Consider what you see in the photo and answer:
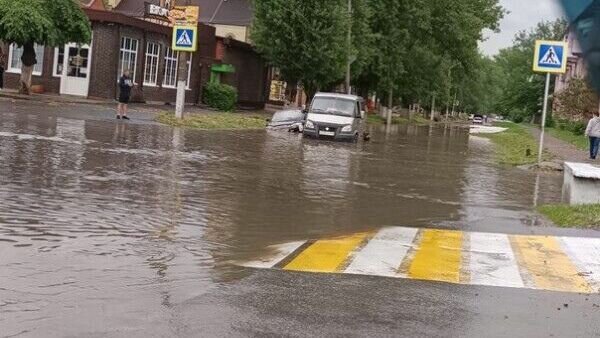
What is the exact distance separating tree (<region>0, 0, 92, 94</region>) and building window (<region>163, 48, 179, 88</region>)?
10786 millimetres

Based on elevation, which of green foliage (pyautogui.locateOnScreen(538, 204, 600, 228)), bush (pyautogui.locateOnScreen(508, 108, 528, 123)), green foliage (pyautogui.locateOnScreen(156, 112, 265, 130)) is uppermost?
bush (pyautogui.locateOnScreen(508, 108, 528, 123))

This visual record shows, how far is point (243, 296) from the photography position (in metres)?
6.11

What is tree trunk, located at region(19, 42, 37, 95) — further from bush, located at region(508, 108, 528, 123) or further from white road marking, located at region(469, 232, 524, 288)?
bush, located at region(508, 108, 528, 123)

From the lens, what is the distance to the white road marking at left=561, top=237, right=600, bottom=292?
7.44m

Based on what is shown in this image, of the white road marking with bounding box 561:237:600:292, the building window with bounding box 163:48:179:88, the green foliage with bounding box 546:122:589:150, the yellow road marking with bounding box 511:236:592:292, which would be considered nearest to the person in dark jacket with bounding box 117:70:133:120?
the building window with bounding box 163:48:179:88

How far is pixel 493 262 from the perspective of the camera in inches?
314

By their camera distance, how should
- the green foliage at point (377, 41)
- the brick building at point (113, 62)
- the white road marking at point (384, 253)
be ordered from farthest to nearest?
the green foliage at point (377, 41) < the brick building at point (113, 62) < the white road marking at point (384, 253)

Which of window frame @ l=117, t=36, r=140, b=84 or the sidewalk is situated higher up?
window frame @ l=117, t=36, r=140, b=84

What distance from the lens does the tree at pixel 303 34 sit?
43531mm

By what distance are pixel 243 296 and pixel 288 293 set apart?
0.39 metres

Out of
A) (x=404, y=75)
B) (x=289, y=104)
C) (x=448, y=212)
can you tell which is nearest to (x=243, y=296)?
(x=448, y=212)

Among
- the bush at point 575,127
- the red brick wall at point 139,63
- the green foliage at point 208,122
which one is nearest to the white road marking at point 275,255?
the green foliage at point 208,122

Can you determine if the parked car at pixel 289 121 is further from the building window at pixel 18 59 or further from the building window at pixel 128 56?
the building window at pixel 18 59

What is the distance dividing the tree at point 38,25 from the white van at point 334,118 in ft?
37.5
